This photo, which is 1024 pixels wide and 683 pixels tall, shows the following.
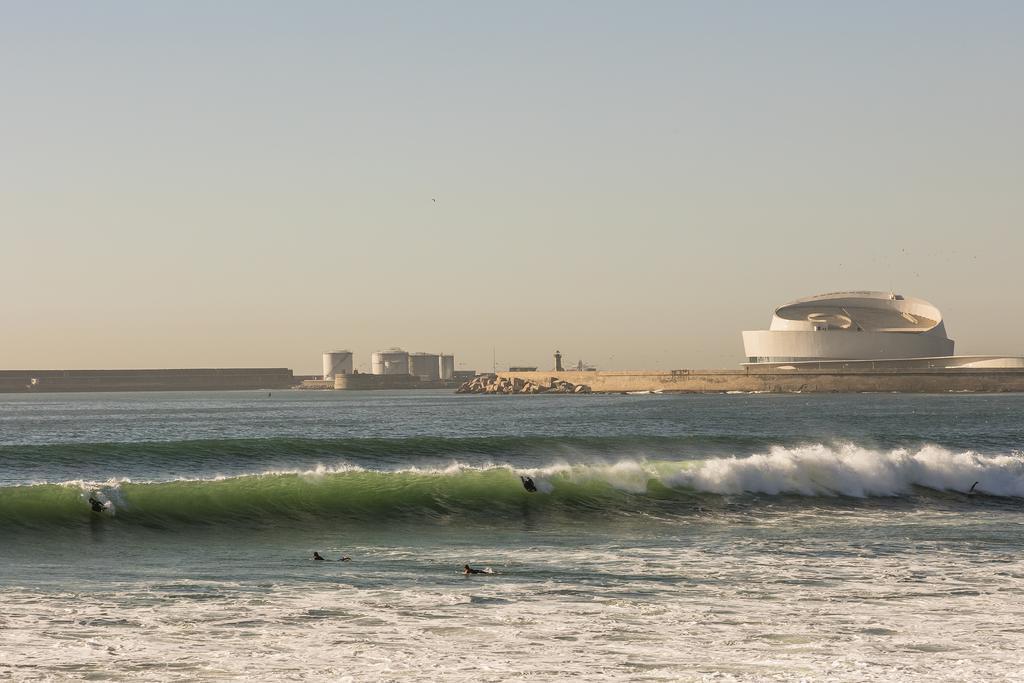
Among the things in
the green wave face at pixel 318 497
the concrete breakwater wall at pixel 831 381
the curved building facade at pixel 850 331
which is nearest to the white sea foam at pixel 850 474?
the green wave face at pixel 318 497

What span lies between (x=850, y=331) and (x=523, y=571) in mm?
173172

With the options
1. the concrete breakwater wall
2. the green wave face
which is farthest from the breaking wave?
the concrete breakwater wall

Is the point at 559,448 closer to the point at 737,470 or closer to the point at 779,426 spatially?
the point at 737,470

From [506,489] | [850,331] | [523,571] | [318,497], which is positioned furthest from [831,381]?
[523,571]

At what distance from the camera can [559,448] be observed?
43.8 metres

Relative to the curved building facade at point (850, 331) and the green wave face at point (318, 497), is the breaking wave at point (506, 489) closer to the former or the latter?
the green wave face at point (318, 497)

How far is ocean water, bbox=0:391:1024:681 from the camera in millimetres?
11984

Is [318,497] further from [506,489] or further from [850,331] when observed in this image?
[850,331]

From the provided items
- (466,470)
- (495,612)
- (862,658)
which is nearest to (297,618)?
(495,612)

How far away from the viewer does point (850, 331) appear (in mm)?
182500

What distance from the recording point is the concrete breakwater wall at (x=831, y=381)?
163 metres

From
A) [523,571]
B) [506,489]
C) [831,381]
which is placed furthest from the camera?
[831,381]

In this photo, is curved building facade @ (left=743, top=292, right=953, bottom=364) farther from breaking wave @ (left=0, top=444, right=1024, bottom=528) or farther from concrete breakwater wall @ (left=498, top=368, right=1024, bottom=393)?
breaking wave @ (left=0, top=444, right=1024, bottom=528)

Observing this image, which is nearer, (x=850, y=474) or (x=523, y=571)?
(x=523, y=571)
